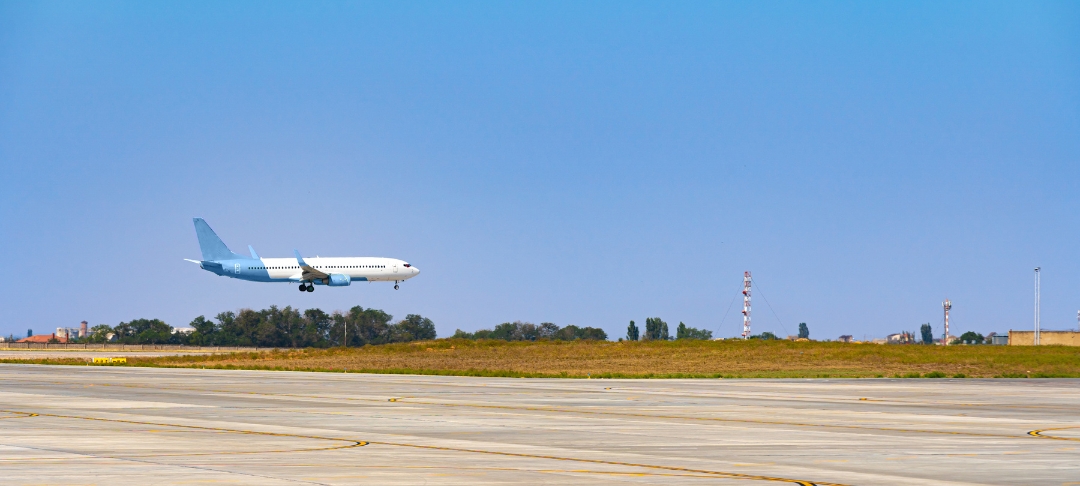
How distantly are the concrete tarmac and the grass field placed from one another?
27597 mm

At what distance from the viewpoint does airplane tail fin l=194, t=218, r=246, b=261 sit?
133 metres

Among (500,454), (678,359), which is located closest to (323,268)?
(678,359)

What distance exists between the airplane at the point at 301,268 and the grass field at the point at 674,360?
19158 mm

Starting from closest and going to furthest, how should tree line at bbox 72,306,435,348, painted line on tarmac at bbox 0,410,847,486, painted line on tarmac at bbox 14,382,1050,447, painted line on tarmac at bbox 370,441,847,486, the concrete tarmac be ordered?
1. painted line on tarmac at bbox 370,441,847,486
2. painted line on tarmac at bbox 0,410,847,486
3. the concrete tarmac
4. painted line on tarmac at bbox 14,382,1050,447
5. tree line at bbox 72,306,435,348

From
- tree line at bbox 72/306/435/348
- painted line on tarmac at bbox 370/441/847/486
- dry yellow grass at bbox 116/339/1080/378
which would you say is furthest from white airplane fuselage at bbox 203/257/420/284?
painted line on tarmac at bbox 370/441/847/486

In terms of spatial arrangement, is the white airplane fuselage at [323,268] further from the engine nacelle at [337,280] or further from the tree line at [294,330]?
the tree line at [294,330]

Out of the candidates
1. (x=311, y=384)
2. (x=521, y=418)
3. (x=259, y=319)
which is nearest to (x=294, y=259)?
(x=259, y=319)

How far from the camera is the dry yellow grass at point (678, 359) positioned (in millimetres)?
77931

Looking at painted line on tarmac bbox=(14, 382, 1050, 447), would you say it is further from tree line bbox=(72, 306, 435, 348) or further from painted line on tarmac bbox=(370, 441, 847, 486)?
tree line bbox=(72, 306, 435, 348)

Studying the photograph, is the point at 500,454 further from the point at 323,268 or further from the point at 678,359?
the point at 323,268

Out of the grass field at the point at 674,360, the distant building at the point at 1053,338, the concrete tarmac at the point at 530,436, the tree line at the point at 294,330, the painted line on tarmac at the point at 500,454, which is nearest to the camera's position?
the painted line on tarmac at the point at 500,454

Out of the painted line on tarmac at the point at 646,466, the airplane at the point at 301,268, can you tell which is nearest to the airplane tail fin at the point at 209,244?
the airplane at the point at 301,268

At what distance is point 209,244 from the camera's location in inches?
5251

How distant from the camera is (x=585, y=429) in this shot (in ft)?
90.9
